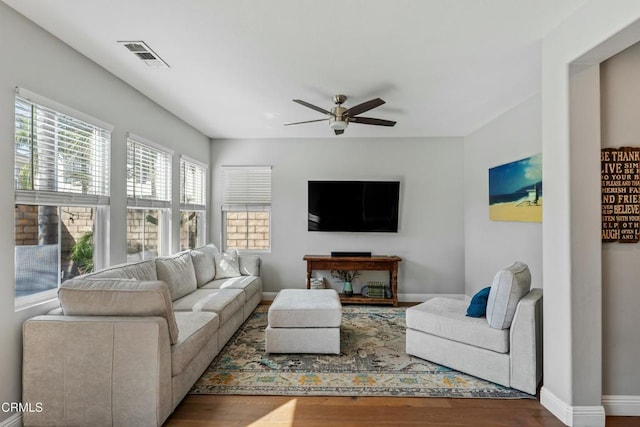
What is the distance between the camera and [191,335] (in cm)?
250

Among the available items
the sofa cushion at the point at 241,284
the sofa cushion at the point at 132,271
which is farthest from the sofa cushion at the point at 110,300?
the sofa cushion at the point at 241,284

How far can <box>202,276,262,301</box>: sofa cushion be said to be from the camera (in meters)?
4.13

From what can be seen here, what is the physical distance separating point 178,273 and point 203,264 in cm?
68

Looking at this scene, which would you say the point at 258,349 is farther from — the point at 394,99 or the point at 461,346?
the point at 394,99

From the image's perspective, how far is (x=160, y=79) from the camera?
123 inches

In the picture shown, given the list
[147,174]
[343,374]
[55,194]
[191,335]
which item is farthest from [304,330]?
[147,174]

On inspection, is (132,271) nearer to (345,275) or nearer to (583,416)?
(345,275)

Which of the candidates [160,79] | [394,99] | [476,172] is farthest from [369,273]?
[160,79]

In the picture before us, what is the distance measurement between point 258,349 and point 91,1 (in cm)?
305

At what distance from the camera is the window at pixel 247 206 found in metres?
5.45

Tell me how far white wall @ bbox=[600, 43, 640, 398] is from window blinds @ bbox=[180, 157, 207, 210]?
14.6 ft

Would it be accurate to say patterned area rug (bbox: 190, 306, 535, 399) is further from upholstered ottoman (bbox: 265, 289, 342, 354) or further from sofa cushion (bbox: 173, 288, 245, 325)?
sofa cushion (bbox: 173, 288, 245, 325)

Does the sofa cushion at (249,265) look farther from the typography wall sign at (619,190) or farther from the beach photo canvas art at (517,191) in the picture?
the typography wall sign at (619,190)

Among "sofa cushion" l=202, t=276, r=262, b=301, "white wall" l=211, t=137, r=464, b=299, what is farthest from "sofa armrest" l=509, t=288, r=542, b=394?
"sofa cushion" l=202, t=276, r=262, b=301
